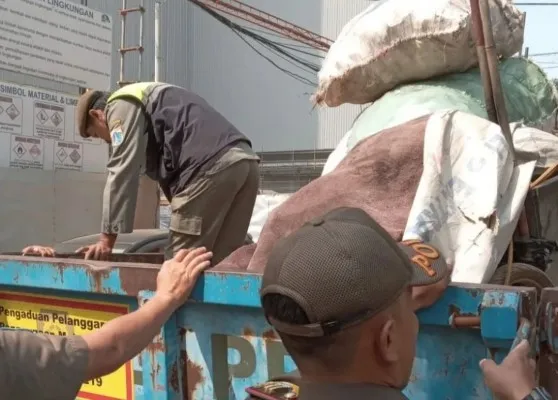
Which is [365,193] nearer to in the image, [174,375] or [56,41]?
[174,375]

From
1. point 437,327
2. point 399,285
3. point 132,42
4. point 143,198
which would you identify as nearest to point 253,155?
point 437,327

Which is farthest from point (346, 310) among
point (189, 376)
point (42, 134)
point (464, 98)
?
point (42, 134)

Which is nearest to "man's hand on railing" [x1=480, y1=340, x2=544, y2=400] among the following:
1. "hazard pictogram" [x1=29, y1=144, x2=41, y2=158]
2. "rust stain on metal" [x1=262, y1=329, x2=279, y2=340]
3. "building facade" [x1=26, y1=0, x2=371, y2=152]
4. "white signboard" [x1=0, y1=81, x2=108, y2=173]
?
"rust stain on metal" [x1=262, y1=329, x2=279, y2=340]

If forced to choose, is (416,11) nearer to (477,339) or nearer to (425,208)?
(425,208)

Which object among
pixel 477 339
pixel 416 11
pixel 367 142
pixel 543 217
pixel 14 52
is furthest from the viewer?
pixel 14 52

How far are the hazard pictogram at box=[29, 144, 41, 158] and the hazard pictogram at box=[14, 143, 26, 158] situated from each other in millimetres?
72

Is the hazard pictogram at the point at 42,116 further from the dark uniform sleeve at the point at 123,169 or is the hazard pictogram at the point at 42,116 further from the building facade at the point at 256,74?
the building facade at the point at 256,74

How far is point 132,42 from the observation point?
21094 mm

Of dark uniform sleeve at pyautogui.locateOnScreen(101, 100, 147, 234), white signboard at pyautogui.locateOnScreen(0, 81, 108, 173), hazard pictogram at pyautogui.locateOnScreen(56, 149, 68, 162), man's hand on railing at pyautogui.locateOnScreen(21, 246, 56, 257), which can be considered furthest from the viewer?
hazard pictogram at pyautogui.locateOnScreen(56, 149, 68, 162)

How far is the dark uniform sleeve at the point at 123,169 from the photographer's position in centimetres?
315

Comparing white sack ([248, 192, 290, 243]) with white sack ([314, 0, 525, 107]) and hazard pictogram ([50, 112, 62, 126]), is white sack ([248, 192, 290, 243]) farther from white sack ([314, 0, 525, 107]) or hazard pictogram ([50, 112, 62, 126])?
hazard pictogram ([50, 112, 62, 126])

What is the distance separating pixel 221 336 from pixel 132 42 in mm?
20347

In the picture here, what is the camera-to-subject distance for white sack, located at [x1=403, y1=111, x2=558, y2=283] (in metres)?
2.11

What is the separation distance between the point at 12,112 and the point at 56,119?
0.48 metres
